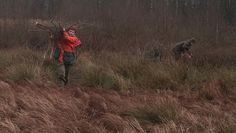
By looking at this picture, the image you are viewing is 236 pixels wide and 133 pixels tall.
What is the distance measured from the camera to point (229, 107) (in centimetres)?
727

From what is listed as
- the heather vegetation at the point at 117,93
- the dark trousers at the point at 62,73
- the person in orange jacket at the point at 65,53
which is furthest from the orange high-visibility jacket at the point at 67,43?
the heather vegetation at the point at 117,93

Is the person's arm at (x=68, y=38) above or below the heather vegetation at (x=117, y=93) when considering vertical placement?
above

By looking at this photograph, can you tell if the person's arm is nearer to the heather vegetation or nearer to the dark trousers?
the dark trousers

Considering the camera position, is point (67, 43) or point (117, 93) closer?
point (117, 93)

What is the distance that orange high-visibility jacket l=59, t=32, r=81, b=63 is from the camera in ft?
30.6

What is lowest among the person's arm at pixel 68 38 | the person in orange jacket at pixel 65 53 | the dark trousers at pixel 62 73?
the dark trousers at pixel 62 73

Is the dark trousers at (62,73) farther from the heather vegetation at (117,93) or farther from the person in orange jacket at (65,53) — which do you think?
the heather vegetation at (117,93)

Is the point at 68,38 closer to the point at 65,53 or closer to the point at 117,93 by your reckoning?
the point at 65,53

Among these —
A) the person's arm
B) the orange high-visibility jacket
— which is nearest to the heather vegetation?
the orange high-visibility jacket

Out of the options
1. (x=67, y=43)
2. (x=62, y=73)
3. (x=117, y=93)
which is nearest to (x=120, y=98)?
(x=117, y=93)

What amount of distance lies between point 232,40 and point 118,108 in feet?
45.3

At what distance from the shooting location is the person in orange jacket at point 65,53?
30.7 feet

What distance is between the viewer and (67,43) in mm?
9430

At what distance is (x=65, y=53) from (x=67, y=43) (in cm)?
23
